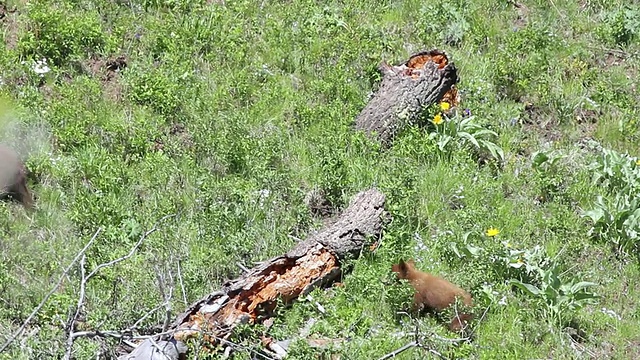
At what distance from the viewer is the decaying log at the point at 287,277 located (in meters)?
5.86

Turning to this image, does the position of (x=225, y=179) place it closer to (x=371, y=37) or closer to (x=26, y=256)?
(x=26, y=256)

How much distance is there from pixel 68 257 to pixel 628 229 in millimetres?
4433

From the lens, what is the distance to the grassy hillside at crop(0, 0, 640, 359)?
6.30 m

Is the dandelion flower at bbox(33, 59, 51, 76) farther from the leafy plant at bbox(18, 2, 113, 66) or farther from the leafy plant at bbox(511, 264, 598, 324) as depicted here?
the leafy plant at bbox(511, 264, 598, 324)

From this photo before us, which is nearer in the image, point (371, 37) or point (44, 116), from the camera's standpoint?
point (44, 116)

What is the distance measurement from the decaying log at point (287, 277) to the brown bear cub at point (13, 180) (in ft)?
6.50

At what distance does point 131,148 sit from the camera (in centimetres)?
777

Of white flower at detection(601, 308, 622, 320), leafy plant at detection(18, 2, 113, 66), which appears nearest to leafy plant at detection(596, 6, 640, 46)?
white flower at detection(601, 308, 622, 320)

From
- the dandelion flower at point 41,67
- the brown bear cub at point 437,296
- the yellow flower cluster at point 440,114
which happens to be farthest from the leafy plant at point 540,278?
the dandelion flower at point 41,67

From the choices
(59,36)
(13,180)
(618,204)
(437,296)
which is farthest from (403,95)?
(13,180)

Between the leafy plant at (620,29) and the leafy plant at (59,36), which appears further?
the leafy plant at (620,29)

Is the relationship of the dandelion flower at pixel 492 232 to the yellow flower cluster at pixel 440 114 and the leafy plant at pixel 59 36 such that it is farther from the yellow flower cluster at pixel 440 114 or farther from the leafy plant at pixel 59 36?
the leafy plant at pixel 59 36

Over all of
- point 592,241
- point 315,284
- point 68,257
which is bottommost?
point 592,241

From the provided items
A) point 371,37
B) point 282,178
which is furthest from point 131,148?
point 371,37
